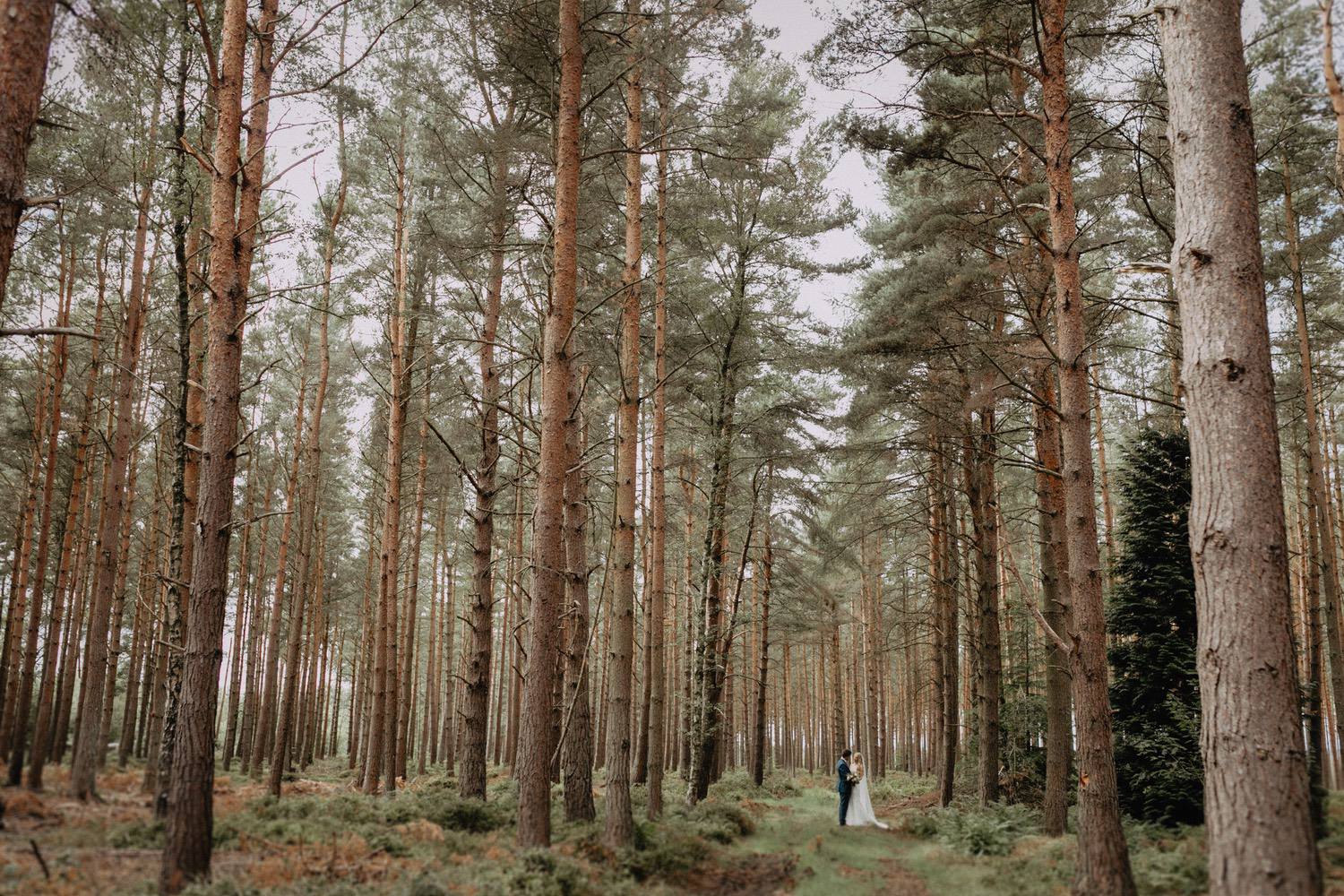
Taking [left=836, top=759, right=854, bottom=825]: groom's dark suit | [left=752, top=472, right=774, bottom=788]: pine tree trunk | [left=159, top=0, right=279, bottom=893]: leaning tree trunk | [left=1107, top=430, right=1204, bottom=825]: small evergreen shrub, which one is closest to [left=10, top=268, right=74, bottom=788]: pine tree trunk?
[left=159, top=0, right=279, bottom=893]: leaning tree trunk

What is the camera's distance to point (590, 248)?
34.3 feet

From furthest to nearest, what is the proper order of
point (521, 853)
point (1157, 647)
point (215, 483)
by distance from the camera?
point (1157, 647) < point (521, 853) < point (215, 483)

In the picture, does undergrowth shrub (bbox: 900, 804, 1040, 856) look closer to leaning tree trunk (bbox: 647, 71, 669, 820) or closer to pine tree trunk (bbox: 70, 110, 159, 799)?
leaning tree trunk (bbox: 647, 71, 669, 820)

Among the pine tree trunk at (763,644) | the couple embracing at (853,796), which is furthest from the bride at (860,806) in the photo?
the pine tree trunk at (763,644)

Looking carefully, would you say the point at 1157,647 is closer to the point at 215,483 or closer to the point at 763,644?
the point at 763,644

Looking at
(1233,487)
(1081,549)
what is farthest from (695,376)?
(1233,487)

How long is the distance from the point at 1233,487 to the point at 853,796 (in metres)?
13.2

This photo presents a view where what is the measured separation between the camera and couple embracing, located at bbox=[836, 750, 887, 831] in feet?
47.6

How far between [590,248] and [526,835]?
7.38 meters

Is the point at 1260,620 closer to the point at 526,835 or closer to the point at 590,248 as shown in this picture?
the point at 526,835

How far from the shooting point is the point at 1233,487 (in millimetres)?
3439

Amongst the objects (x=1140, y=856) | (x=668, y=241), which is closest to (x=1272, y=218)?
(x=668, y=241)

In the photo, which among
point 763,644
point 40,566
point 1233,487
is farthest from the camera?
point 763,644

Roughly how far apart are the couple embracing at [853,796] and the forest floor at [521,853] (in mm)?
1320
